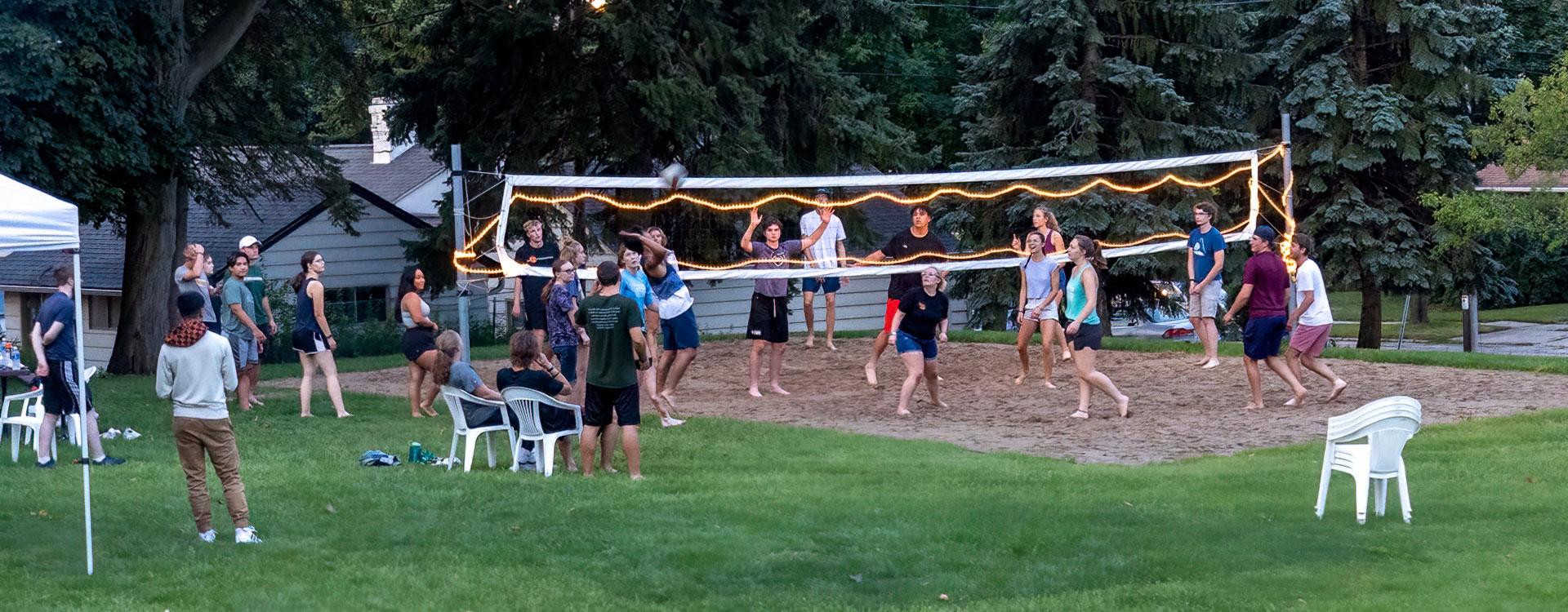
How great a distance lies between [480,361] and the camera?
65.1ft

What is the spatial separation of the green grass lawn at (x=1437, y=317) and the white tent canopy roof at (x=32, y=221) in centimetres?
3333

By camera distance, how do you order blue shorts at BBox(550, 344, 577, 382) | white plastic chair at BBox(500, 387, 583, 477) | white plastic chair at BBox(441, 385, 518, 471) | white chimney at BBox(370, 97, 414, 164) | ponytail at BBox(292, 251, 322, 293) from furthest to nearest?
1. white chimney at BBox(370, 97, 414, 164)
2. ponytail at BBox(292, 251, 322, 293)
3. blue shorts at BBox(550, 344, 577, 382)
4. white plastic chair at BBox(441, 385, 518, 471)
5. white plastic chair at BBox(500, 387, 583, 477)

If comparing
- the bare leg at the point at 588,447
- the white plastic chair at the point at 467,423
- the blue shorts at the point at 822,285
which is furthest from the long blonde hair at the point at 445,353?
the blue shorts at the point at 822,285

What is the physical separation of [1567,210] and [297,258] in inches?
815

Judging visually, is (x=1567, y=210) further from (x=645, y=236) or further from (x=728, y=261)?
(x=645, y=236)

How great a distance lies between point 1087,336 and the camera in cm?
1334

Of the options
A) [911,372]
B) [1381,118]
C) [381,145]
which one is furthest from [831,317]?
[381,145]

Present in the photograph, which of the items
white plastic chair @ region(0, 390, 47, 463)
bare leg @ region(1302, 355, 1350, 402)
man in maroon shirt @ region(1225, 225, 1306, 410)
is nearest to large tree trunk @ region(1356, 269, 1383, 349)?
bare leg @ region(1302, 355, 1350, 402)

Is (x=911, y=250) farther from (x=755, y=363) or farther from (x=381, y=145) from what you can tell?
(x=381, y=145)

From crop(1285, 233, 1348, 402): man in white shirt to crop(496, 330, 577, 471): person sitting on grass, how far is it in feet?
21.7

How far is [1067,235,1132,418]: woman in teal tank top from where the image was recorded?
13.3 m

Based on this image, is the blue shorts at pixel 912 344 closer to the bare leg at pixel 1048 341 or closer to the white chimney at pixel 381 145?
the bare leg at pixel 1048 341

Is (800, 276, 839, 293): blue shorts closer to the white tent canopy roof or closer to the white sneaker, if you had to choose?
the white sneaker

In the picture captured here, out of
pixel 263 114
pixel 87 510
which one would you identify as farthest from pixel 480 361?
pixel 87 510
